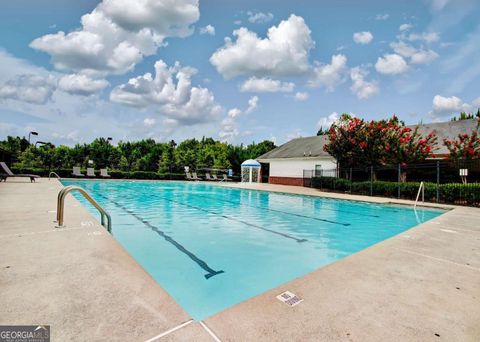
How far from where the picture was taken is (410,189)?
15.3m

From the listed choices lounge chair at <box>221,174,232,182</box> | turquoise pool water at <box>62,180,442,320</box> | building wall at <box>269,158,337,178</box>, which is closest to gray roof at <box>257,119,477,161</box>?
building wall at <box>269,158,337,178</box>

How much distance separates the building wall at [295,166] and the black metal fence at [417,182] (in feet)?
4.18

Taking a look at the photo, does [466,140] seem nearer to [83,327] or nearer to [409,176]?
[409,176]

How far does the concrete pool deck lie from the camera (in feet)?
6.93

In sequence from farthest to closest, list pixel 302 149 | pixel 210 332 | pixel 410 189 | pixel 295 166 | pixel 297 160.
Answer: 1. pixel 302 149
2. pixel 295 166
3. pixel 297 160
4. pixel 410 189
5. pixel 210 332

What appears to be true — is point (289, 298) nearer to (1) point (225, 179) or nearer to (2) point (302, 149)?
(2) point (302, 149)

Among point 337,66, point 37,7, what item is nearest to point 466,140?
point 337,66

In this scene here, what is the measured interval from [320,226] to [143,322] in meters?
7.85

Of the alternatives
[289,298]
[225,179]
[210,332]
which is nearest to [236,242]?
[289,298]

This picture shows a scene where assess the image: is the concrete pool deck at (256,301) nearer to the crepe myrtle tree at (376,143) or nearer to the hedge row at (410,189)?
the hedge row at (410,189)

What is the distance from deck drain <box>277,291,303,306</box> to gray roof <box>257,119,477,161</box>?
2094cm

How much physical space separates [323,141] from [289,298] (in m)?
27.5

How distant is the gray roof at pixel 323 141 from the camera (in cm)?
1986

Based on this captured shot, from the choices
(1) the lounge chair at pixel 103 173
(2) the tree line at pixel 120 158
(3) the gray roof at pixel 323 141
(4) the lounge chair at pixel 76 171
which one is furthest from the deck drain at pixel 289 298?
(2) the tree line at pixel 120 158
